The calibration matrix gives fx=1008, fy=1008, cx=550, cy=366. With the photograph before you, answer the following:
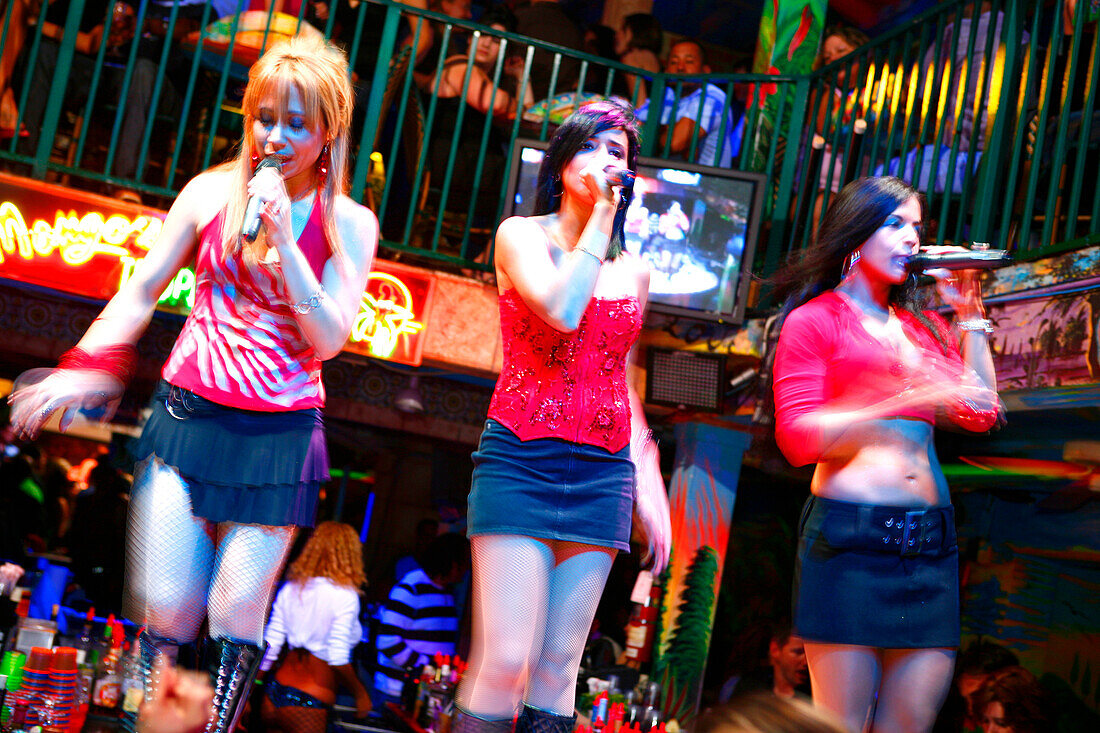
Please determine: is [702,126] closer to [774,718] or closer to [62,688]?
[62,688]

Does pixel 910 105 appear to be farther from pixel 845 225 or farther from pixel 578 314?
pixel 578 314

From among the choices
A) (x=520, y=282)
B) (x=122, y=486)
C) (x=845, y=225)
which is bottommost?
(x=122, y=486)

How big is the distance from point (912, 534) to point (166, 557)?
1317mm

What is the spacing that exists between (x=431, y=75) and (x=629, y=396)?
14.9 ft

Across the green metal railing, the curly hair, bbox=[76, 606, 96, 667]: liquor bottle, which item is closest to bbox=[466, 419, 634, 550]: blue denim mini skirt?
the green metal railing

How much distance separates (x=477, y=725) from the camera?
5.51 feet

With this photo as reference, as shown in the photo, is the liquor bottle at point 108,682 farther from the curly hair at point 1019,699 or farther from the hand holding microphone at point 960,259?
the curly hair at point 1019,699

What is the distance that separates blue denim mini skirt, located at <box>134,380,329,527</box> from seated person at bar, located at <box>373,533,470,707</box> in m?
4.50

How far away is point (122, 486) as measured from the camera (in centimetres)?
754

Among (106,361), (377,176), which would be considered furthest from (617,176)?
(377,176)

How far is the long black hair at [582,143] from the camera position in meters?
1.97

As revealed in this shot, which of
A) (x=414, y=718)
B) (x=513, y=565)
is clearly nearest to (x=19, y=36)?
(x=414, y=718)

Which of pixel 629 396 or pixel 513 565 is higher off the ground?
pixel 629 396

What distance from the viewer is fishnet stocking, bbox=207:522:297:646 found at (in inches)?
64.4
